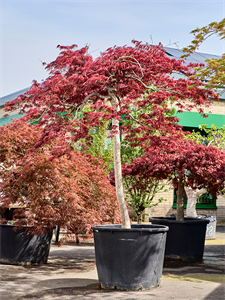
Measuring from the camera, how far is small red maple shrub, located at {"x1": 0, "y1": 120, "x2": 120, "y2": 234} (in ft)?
22.1

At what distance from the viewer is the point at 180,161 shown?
7.37 meters

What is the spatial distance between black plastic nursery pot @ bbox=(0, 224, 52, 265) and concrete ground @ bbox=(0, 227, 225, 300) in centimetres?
18

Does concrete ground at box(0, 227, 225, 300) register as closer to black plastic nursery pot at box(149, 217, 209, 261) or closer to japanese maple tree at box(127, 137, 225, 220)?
black plastic nursery pot at box(149, 217, 209, 261)

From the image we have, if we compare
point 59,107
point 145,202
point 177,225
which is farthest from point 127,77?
point 145,202

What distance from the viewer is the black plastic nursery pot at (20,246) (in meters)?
7.11

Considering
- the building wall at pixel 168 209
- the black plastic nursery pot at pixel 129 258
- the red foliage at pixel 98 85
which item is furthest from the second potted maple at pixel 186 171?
the building wall at pixel 168 209

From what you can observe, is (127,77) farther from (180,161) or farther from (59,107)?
(180,161)

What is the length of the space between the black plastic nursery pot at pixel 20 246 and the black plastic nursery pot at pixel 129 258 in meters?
2.02

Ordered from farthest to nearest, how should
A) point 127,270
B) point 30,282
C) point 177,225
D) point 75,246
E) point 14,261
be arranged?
point 75,246 < point 177,225 < point 14,261 < point 30,282 < point 127,270

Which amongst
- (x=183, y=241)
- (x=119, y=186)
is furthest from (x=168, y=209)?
(x=119, y=186)

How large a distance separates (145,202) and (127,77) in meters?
6.93

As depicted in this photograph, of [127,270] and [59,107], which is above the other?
[59,107]

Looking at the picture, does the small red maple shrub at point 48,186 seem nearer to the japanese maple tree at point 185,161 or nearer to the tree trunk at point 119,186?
the tree trunk at point 119,186

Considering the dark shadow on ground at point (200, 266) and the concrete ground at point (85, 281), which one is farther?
the dark shadow on ground at point (200, 266)
